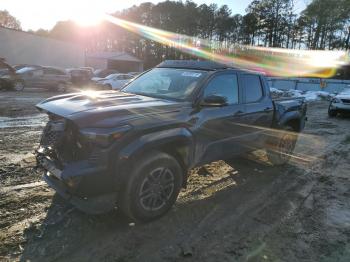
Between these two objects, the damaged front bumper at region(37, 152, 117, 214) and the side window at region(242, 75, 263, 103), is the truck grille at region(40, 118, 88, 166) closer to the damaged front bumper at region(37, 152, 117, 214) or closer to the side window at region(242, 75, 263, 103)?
the damaged front bumper at region(37, 152, 117, 214)

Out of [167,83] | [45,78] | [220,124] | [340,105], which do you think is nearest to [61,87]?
[45,78]

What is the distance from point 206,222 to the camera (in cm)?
402

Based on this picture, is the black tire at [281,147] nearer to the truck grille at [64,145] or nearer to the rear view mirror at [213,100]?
the rear view mirror at [213,100]

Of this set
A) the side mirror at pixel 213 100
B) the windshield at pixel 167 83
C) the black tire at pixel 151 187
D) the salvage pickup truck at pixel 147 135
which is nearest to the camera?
the salvage pickup truck at pixel 147 135

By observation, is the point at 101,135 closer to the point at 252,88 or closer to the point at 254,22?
the point at 252,88

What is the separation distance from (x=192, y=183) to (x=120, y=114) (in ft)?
7.13

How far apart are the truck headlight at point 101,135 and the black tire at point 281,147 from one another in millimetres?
3726

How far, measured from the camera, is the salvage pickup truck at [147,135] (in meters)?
3.37

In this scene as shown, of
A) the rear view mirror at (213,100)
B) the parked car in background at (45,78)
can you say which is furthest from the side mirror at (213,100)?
the parked car in background at (45,78)

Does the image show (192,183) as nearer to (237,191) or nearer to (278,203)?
→ (237,191)

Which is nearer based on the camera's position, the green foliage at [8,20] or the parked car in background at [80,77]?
the parked car in background at [80,77]

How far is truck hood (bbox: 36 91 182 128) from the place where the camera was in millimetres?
3402

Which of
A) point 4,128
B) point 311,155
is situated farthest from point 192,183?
point 4,128

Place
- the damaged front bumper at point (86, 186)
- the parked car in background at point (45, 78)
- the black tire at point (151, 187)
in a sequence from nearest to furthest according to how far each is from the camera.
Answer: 1. the damaged front bumper at point (86, 186)
2. the black tire at point (151, 187)
3. the parked car in background at point (45, 78)
